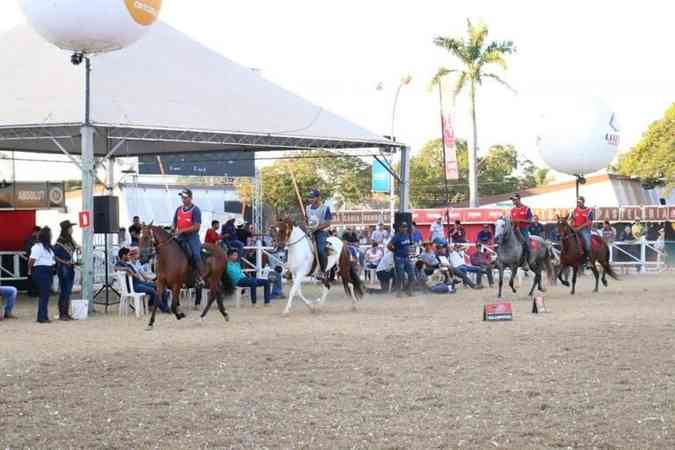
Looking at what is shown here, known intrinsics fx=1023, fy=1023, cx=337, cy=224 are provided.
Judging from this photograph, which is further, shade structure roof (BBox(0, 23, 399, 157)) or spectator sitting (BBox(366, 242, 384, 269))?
spectator sitting (BBox(366, 242, 384, 269))

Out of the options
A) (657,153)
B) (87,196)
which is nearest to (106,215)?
(87,196)

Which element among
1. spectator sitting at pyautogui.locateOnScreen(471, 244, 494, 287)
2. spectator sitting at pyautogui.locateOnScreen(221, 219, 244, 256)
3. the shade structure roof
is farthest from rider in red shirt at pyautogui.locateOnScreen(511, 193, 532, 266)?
spectator sitting at pyautogui.locateOnScreen(221, 219, 244, 256)

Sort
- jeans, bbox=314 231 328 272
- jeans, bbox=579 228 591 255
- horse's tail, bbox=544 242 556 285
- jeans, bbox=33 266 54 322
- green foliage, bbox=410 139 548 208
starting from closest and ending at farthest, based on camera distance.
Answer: jeans, bbox=33 266 54 322
jeans, bbox=314 231 328 272
horse's tail, bbox=544 242 556 285
jeans, bbox=579 228 591 255
green foliage, bbox=410 139 548 208

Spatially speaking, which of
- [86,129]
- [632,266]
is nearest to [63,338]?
[86,129]

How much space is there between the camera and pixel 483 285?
28.5 meters

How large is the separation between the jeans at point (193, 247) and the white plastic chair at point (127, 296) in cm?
273

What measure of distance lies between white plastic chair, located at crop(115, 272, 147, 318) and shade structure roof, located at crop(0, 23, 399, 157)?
265 centimetres

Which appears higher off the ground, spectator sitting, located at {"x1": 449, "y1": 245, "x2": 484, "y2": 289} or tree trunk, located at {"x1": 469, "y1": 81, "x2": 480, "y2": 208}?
tree trunk, located at {"x1": 469, "y1": 81, "x2": 480, "y2": 208}

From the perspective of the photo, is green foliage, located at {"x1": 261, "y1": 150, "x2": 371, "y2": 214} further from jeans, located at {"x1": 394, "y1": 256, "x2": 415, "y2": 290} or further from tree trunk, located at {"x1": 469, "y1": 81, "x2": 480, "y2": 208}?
jeans, located at {"x1": 394, "y1": 256, "x2": 415, "y2": 290}

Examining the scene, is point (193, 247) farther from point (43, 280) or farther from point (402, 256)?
point (402, 256)

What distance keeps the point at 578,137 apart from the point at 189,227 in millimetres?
11060

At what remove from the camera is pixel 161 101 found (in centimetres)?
2192

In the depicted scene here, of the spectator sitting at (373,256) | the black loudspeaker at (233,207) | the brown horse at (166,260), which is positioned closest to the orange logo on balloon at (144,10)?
the brown horse at (166,260)

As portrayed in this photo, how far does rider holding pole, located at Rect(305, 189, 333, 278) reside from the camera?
19.2 m
